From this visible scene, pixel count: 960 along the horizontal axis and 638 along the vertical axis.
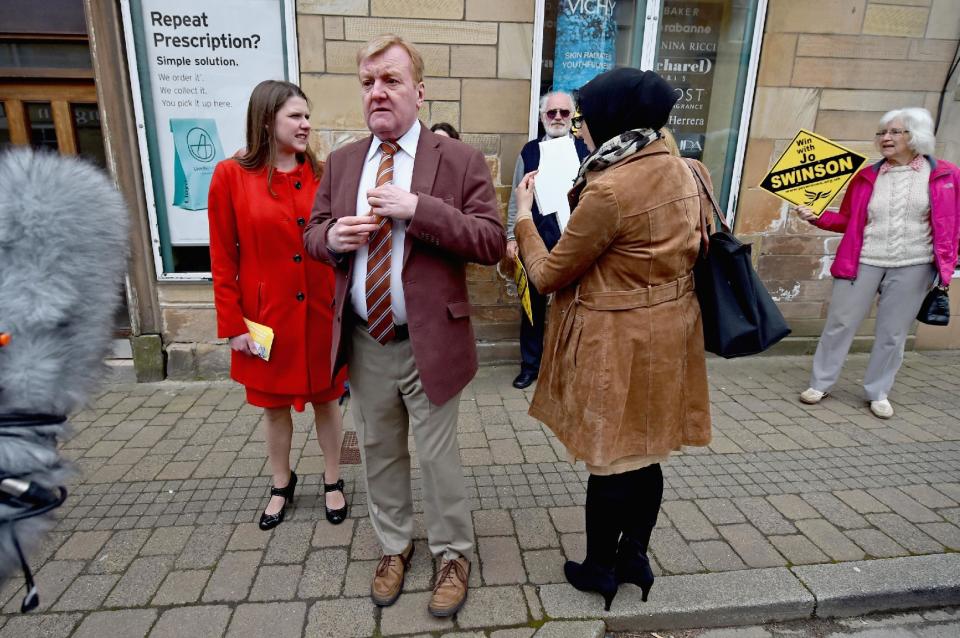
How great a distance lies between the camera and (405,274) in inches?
79.3

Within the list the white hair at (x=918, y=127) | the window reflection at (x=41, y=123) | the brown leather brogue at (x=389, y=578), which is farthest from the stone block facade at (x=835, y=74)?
the window reflection at (x=41, y=123)

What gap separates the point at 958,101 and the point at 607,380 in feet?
18.8

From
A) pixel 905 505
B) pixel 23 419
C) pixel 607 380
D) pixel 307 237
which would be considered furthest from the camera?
pixel 905 505

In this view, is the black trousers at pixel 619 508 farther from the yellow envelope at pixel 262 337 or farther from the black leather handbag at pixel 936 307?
the black leather handbag at pixel 936 307

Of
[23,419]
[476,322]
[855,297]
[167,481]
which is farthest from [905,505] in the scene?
[167,481]

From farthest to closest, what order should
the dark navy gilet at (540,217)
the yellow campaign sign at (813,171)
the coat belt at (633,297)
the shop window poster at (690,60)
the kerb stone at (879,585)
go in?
the shop window poster at (690,60)
the dark navy gilet at (540,217)
the yellow campaign sign at (813,171)
the kerb stone at (879,585)
the coat belt at (633,297)

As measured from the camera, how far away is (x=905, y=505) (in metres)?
3.10

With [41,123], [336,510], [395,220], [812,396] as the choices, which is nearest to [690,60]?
[812,396]

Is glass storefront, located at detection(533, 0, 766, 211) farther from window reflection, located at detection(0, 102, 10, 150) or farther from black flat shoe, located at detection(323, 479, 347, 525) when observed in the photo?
window reflection, located at detection(0, 102, 10, 150)

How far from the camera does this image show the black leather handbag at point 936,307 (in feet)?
13.3

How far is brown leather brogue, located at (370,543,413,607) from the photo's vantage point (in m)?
2.31

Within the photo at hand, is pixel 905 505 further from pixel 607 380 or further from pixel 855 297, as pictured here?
pixel 607 380

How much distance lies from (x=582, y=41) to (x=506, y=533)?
172 inches

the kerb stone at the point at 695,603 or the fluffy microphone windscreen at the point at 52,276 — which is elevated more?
the fluffy microphone windscreen at the point at 52,276
